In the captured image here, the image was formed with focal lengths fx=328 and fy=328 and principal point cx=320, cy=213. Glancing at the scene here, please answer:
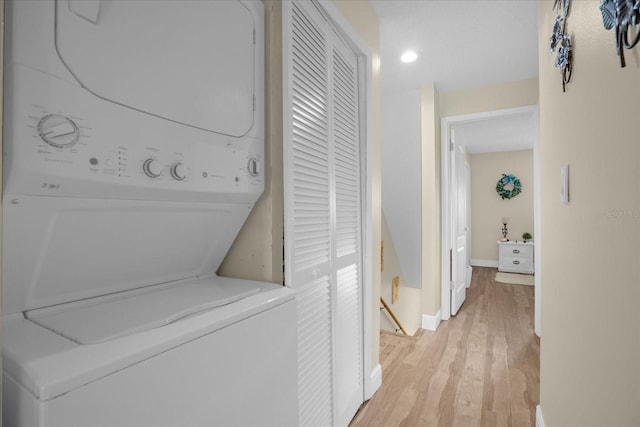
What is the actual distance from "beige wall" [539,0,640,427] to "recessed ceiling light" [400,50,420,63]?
4.29 feet

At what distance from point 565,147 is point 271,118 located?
1.06 metres

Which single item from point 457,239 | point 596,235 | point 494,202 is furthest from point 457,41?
point 494,202

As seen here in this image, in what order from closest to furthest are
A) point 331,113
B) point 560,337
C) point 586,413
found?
1. point 586,413
2. point 560,337
3. point 331,113

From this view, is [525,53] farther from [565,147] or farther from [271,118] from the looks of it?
[271,118]

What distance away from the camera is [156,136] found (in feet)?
2.57

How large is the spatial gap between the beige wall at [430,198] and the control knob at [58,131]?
9.80 feet

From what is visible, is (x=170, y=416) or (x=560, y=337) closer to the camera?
(x=170, y=416)

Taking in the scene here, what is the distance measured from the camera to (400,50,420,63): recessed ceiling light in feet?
8.50

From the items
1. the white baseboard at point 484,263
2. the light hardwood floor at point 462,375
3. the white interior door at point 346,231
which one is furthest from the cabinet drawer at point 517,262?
the white interior door at point 346,231

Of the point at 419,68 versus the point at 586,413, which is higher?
the point at 419,68

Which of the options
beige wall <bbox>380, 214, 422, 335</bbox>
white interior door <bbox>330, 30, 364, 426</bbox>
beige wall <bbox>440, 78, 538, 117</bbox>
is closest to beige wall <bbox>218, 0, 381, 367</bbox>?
white interior door <bbox>330, 30, 364, 426</bbox>

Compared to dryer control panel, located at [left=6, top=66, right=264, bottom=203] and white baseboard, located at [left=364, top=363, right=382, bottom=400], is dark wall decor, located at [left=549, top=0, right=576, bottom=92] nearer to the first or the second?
dryer control panel, located at [left=6, top=66, right=264, bottom=203]

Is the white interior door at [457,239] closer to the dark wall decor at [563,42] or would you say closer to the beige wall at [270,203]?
the dark wall decor at [563,42]

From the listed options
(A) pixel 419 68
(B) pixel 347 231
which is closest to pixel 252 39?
(B) pixel 347 231
